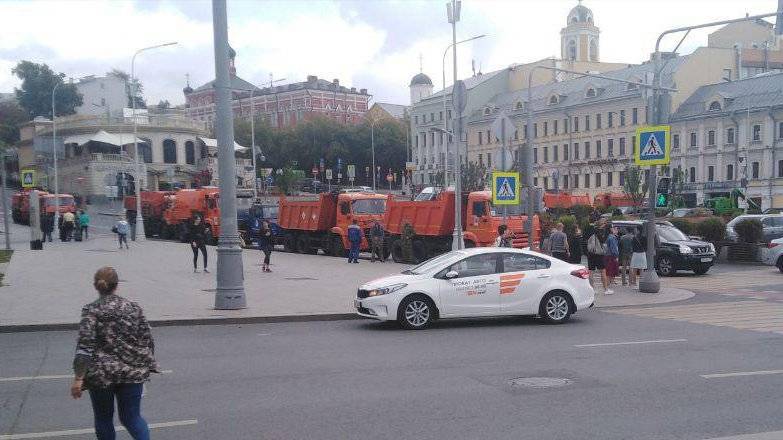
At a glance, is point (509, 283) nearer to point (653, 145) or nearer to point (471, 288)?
point (471, 288)

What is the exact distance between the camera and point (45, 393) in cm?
834

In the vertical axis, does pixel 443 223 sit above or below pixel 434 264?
above

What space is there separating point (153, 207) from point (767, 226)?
3427 centimetres

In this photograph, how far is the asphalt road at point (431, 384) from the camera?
6.96 metres

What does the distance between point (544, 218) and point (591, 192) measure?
5247 centimetres

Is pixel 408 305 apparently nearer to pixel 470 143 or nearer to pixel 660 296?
pixel 660 296

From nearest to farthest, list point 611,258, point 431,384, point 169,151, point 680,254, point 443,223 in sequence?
point 431,384 < point 611,258 < point 680,254 < point 443,223 < point 169,151

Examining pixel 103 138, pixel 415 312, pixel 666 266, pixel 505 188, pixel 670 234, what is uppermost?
pixel 103 138

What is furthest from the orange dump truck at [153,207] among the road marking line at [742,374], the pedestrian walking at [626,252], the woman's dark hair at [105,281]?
the woman's dark hair at [105,281]

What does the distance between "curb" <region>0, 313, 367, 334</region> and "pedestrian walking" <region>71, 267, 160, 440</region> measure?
8212 millimetres

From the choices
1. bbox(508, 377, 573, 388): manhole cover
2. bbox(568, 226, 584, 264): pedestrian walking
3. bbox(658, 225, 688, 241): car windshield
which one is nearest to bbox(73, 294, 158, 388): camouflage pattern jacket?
bbox(508, 377, 573, 388): manhole cover

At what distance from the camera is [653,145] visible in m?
18.6

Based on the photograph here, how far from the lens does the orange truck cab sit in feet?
126

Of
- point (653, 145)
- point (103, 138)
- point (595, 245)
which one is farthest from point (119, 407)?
point (103, 138)
